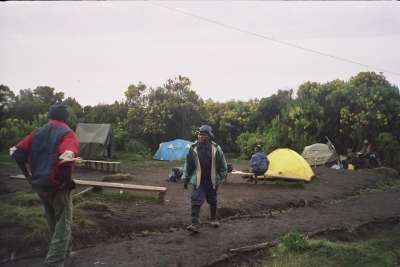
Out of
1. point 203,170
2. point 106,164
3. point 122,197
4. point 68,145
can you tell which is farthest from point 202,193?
point 106,164

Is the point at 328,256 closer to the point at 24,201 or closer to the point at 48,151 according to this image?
the point at 48,151

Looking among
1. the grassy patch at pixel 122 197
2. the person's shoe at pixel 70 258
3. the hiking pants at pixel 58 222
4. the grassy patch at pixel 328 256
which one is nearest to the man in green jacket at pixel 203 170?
the grassy patch at pixel 328 256

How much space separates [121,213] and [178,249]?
204 centimetres

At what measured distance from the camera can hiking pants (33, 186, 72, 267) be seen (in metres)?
4.30

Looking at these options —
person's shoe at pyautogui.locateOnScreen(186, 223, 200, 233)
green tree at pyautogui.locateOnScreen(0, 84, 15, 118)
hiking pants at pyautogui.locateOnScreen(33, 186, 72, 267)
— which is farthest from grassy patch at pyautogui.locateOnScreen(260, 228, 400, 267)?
green tree at pyautogui.locateOnScreen(0, 84, 15, 118)

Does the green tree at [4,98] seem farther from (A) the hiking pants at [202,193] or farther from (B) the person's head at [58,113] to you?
(A) the hiking pants at [202,193]

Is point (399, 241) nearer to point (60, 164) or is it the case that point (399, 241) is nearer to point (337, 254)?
point (337, 254)

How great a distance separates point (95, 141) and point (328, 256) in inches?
668

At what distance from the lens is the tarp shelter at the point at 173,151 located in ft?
80.3

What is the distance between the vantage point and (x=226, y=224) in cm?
768

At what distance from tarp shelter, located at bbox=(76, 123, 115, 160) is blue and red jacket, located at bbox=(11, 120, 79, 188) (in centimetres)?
1656

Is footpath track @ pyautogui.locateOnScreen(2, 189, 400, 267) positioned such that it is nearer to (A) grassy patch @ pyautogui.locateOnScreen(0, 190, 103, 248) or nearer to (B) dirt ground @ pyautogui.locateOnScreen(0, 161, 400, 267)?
(B) dirt ground @ pyautogui.locateOnScreen(0, 161, 400, 267)

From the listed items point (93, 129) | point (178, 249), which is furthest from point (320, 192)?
point (93, 129)

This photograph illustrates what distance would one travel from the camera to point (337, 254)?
591 cm
